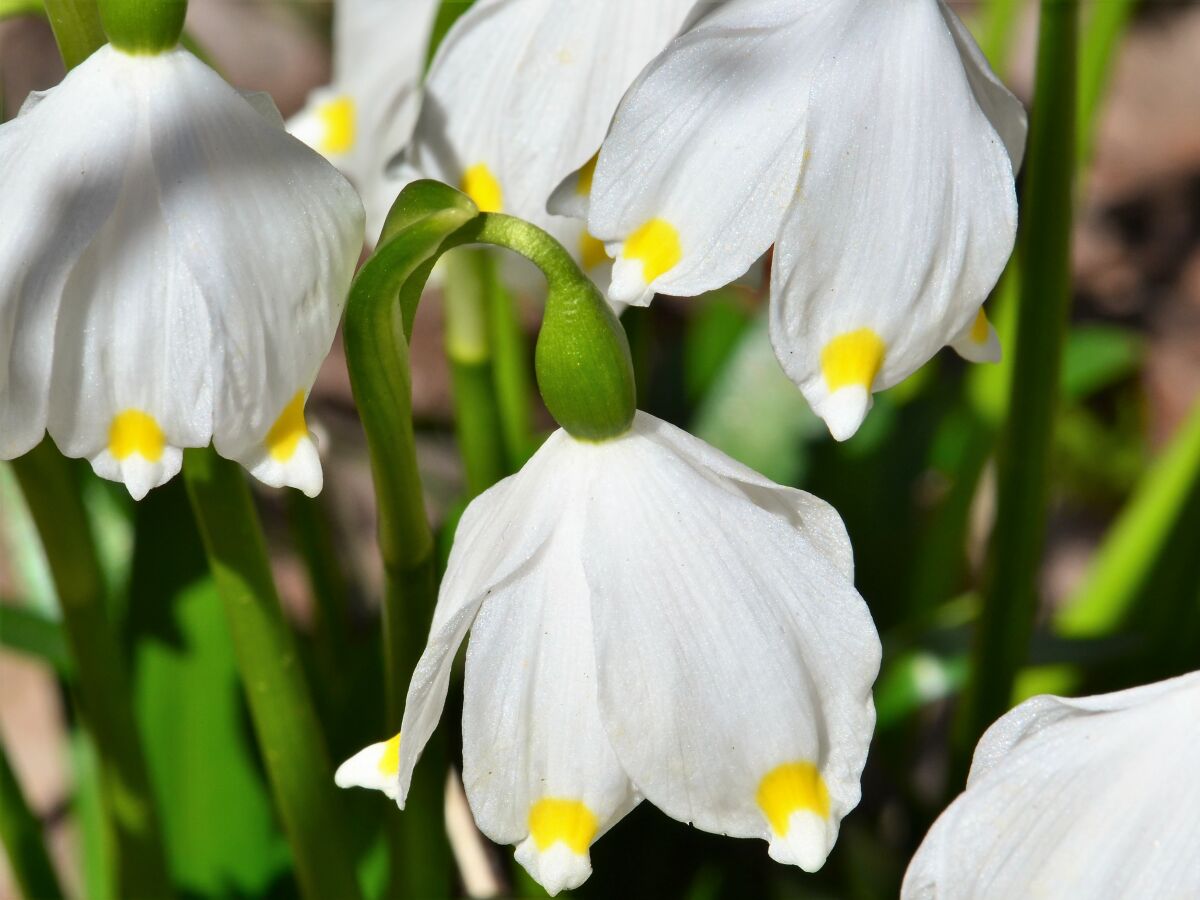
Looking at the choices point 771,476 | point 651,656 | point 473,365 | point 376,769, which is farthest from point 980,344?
point 771,476

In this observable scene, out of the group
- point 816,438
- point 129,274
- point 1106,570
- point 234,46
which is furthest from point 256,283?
point 234,46

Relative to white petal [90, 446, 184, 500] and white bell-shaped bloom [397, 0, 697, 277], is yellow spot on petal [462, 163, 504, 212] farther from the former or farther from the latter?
white petal [90, 446, 184, 500]

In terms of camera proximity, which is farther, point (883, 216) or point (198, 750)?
point (198, 750)

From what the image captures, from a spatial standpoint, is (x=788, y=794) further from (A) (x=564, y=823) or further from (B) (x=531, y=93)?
(B) (x=531, y=93)

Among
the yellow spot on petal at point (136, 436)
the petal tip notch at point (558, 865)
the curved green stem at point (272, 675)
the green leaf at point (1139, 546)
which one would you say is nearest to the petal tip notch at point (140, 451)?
the yellow spot on petal at point (136, 436)

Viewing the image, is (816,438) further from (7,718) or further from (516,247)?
(7,718)

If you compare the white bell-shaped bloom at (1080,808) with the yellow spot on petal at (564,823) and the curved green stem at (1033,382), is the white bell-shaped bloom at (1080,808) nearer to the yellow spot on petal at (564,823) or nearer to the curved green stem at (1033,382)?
the yellow spot on petal at (564,823)
